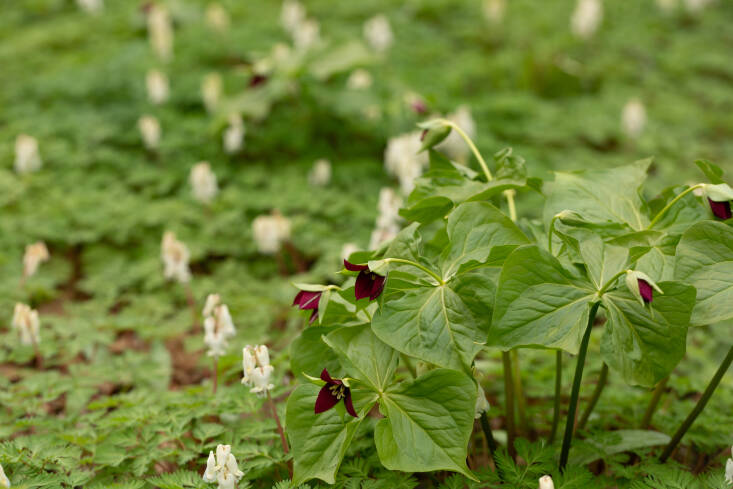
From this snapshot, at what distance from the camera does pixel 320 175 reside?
4.47 meters

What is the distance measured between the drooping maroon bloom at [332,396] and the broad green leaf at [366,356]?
9 cm

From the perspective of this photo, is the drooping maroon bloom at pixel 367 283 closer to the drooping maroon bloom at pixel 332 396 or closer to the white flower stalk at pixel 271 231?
the drooping maroon bloom at pixel 332 396

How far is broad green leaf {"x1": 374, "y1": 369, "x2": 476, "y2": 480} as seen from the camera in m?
1.54

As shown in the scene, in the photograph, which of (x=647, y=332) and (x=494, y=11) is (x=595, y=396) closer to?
(x=647, y=332)

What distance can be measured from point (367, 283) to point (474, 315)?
30 centimetres

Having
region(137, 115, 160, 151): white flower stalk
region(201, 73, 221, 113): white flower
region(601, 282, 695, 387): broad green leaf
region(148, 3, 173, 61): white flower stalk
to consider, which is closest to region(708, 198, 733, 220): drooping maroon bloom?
region(601, 282, 695, 387): broad green leaf

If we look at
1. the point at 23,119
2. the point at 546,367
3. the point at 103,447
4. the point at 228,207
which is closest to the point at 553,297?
the point at 546,367

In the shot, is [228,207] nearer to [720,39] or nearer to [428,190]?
[428,190]

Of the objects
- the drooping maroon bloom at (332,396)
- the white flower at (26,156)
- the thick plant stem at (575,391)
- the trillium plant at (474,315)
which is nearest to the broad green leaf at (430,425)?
the trillium plant at (474,315)

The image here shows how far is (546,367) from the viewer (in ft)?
8.95

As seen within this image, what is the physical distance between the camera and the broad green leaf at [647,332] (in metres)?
1.51

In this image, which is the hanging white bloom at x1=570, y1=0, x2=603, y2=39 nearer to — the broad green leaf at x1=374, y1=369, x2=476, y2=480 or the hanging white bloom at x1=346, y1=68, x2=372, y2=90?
the hanging white bloom at x1=346, y1=68, x2=372, y2=90

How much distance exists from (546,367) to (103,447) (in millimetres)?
1827

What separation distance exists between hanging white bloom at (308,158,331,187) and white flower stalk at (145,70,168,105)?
170 centimetres
